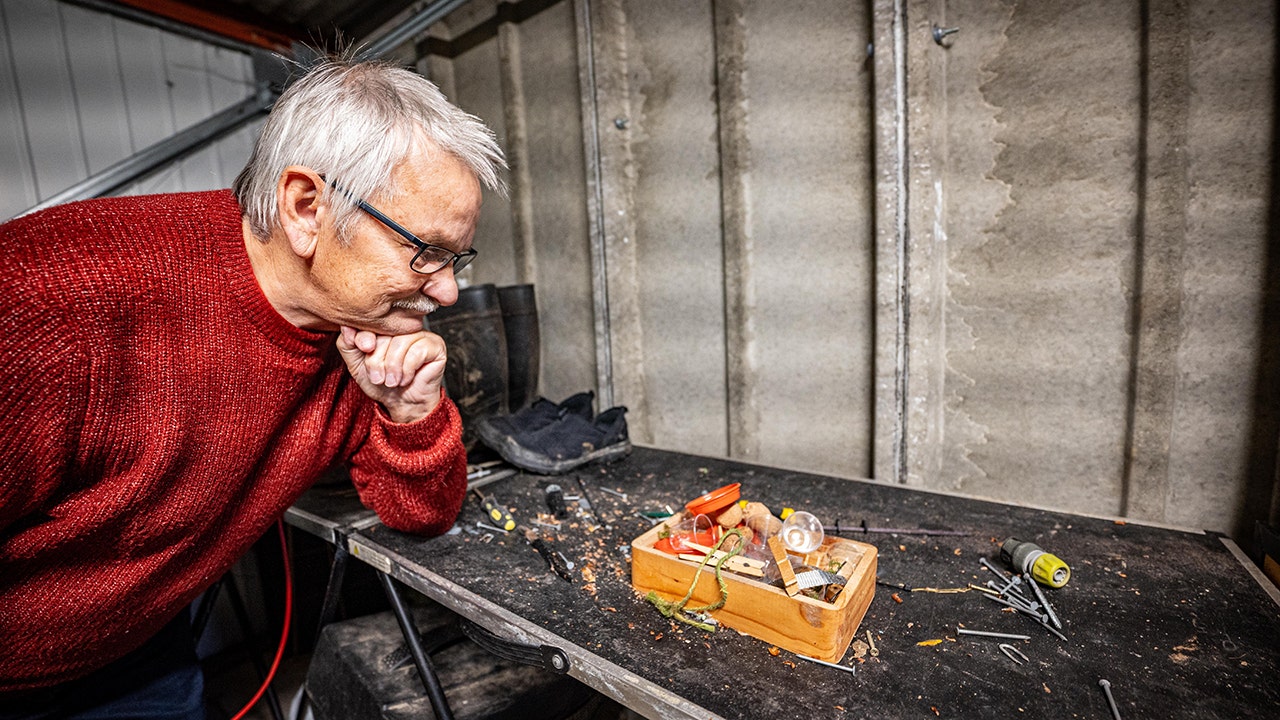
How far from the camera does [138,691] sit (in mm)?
1322

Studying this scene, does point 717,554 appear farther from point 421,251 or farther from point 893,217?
point 893,217

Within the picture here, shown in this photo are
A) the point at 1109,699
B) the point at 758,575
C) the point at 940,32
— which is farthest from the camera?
the point at 940,32

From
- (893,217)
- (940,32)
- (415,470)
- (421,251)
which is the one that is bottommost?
(415,470)

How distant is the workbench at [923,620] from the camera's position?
0.94 m

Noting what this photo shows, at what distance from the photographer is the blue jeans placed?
3.85 feet

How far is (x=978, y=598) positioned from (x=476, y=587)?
110cm

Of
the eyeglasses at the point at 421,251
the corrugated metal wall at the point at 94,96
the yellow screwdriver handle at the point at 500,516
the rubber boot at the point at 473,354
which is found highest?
the corrugated metal wall at the point at 94,96

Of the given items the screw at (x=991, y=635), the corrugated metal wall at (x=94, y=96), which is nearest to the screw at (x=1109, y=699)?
the screw at (x=991, y=635)

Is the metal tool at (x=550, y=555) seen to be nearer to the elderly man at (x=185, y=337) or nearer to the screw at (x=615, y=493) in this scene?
the screw at (x=615, y=493)

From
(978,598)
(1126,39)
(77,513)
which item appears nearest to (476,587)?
(77,513)

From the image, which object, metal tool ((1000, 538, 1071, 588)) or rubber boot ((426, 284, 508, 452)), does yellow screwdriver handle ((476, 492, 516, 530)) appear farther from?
A: metal tool ((1000, 538, 1071, 588))

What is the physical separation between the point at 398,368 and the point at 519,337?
1.70 m

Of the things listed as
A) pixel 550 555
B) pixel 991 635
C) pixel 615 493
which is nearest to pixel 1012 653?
pixel 991 635

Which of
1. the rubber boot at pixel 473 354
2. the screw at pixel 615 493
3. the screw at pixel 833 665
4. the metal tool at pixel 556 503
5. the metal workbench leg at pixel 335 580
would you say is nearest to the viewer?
the screw at pixel 833 665
